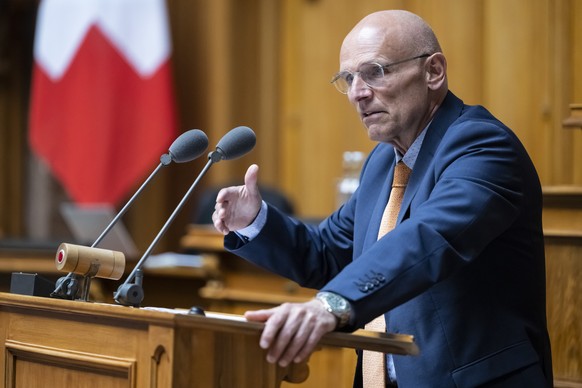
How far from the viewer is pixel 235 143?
2.36 metres

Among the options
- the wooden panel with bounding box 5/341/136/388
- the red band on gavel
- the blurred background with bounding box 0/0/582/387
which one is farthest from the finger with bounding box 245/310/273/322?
the blurred background with bounding box 0/0/582/387

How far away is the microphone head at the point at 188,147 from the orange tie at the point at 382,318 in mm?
506

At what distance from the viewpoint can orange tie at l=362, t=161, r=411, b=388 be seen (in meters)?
2.27

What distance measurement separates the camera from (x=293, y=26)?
668cm

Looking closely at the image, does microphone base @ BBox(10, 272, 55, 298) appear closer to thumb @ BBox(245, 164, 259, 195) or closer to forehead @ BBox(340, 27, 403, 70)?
thumb @ BBox(245, 164, 259, 195)

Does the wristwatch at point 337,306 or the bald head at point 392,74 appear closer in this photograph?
the wristwatch at point 337,306

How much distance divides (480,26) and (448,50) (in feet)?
0.82

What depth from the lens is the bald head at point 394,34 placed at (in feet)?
7.91

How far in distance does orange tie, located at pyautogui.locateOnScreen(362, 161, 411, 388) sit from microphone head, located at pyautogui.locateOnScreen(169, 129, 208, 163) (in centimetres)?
51

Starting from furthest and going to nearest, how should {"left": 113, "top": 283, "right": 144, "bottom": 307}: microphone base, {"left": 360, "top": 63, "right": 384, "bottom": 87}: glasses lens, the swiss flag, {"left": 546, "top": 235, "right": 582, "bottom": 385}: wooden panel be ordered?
1. the swiss flag
2. {"left": 546, "top": 235, "right": 582, "bottom": 385}: wooden panel
3. {"left": 360, "top": 63, "right": 384, "bottom": 87}: glasses lens
4. {"left": 113, "top": 283, "right": 144, "bottom": 307}: microphone base

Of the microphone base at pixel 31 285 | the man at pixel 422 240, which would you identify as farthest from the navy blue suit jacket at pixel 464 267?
the microphone base at pixel 31 285

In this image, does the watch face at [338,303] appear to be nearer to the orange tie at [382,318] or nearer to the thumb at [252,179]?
the orange tie at [382,318]

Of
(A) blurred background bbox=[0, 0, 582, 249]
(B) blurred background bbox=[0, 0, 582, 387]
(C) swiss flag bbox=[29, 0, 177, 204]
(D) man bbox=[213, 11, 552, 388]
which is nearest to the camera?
(D) man bbox=[213, 11, 552, 388]

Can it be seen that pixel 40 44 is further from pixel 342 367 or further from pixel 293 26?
pixel 342 367
